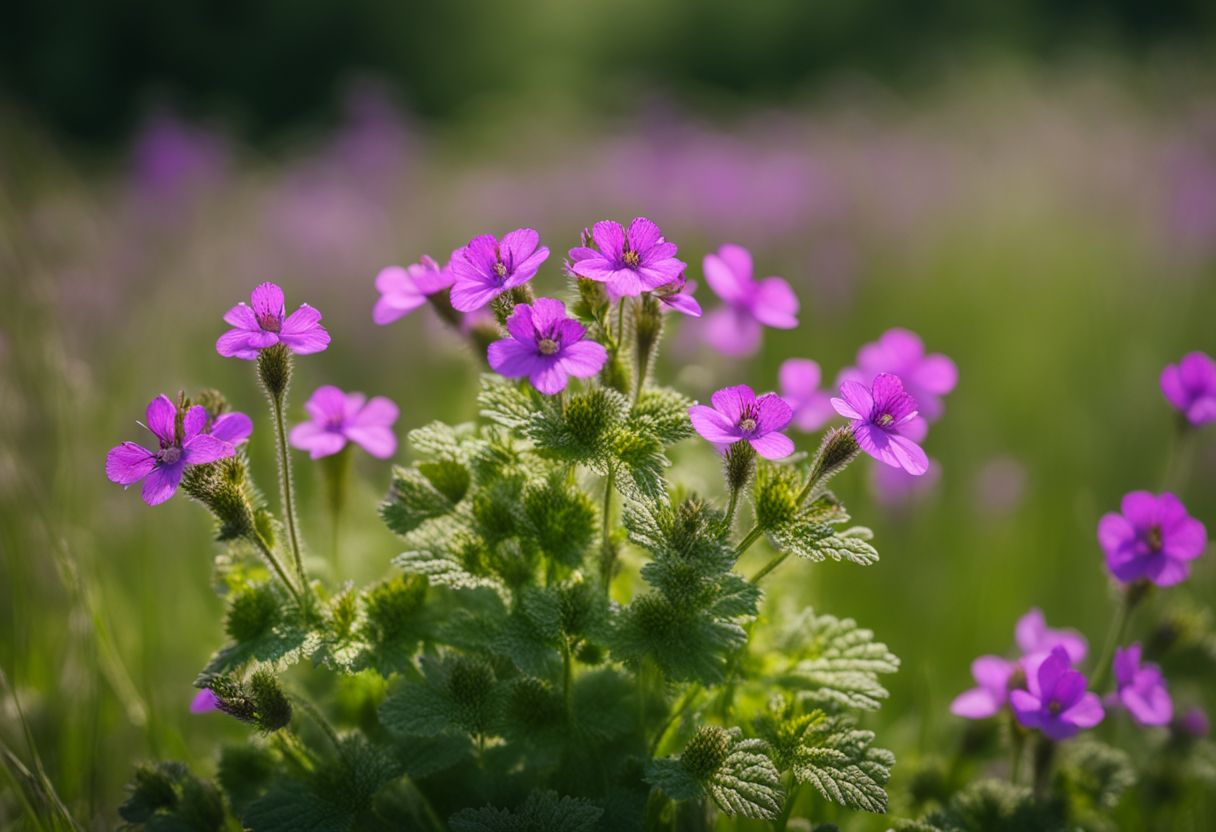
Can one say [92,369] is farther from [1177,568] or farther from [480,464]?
[1177,568]

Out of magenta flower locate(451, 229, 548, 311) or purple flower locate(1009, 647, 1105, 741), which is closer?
magenta flower locate(451, 229, 548, 311)

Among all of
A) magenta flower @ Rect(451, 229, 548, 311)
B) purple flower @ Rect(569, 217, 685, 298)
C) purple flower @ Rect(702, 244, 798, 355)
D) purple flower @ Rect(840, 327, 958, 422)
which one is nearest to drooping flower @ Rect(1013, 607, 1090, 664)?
purple flower @ Rect(840, 327, 958, 422)

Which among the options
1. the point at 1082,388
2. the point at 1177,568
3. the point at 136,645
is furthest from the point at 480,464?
the point at 1082,388

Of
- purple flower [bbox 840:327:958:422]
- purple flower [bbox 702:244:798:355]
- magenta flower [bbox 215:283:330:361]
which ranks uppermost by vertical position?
magenta flower [bbox 215:283:330:361]

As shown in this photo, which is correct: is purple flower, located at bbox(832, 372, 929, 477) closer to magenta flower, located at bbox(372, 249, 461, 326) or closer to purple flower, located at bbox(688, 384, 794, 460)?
purple flower, located at bbox(688, 384, 794, 460)

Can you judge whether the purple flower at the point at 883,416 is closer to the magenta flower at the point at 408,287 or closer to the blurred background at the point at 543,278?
the blurred background at the point at 543,278

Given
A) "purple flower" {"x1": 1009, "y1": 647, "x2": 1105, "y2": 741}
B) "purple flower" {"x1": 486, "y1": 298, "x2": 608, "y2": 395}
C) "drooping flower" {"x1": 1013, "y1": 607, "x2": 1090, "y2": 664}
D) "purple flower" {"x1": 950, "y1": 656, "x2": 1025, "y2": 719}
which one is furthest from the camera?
"drooping flower" {"x1": 1013, "y1": 607, "x2": 1090, "y2": 664}
